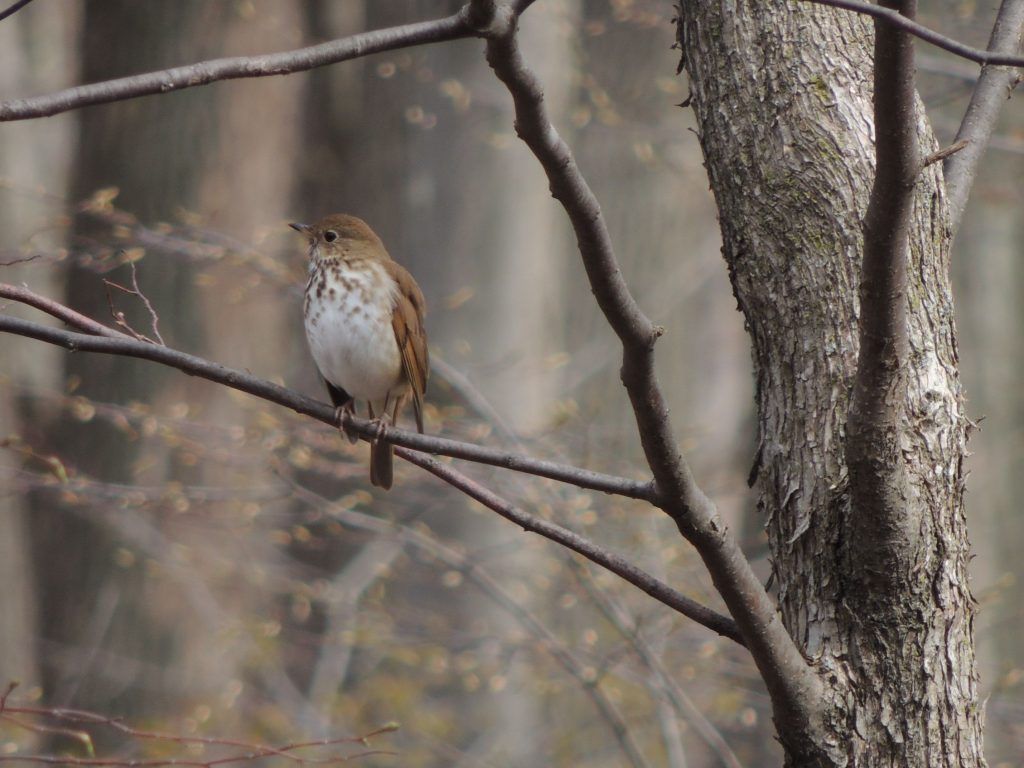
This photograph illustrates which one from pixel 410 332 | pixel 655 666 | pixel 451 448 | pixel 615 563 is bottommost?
pixel 615 563

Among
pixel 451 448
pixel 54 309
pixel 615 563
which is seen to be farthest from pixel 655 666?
pixel 54 309

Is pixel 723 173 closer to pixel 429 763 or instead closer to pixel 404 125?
pixel 429 763

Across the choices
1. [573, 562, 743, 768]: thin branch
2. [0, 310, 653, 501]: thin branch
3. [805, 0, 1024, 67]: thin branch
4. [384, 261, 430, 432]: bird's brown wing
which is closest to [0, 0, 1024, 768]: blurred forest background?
[573, 562, 743, 768]: thin branch

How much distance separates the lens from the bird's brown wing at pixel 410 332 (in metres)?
4.22

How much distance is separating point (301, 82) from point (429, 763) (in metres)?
6.27

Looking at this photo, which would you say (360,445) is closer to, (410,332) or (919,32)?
(410,332)

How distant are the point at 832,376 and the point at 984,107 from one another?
902 mm

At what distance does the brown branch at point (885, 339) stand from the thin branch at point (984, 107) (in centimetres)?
73

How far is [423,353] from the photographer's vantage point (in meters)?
4.38

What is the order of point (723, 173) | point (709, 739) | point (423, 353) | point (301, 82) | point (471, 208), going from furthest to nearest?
point (301, 82) < point (471, 208) < point (709, 739) < point (423, 353) < point (723, 173)

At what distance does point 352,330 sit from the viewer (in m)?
4.10

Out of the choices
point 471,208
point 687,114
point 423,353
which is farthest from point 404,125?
point 423,353

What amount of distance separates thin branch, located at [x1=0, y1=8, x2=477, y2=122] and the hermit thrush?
6.61ft

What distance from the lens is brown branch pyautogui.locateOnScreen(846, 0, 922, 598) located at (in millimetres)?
2051
